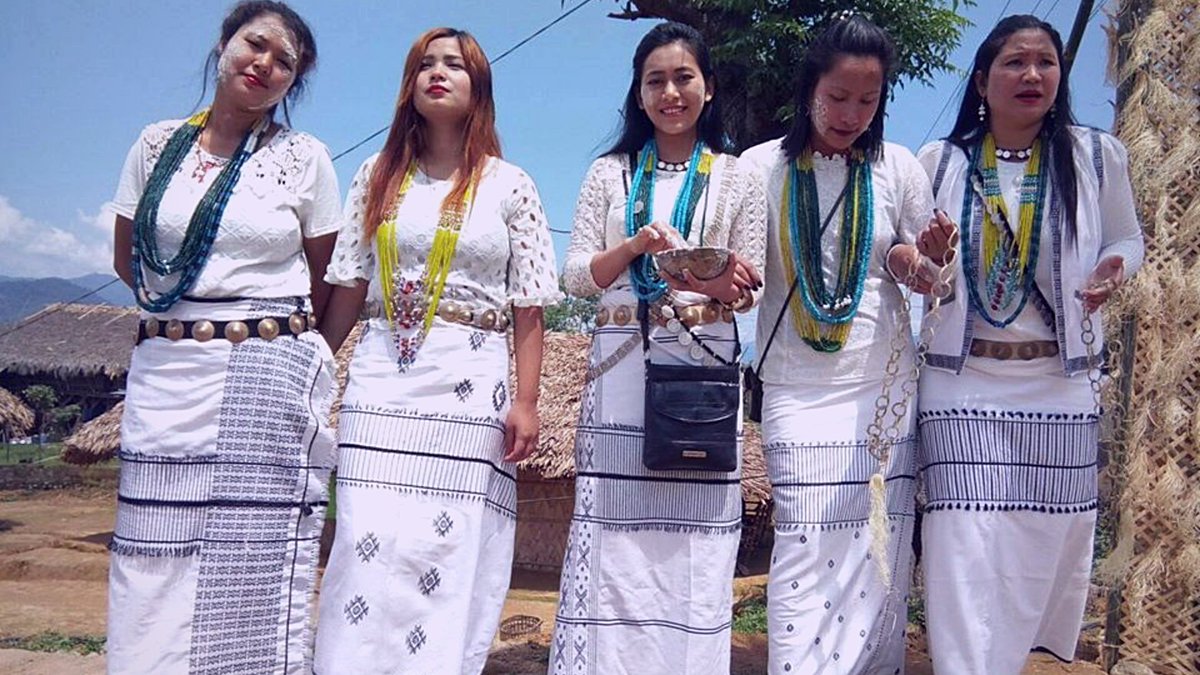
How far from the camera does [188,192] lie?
280 centimetres

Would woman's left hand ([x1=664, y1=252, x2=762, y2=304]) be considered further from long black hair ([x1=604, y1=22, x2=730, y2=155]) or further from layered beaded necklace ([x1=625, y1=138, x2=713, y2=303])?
long black hair ([x1=604, y1=22, x2=730, y2=155])

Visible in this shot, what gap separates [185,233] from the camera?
2.75 meters

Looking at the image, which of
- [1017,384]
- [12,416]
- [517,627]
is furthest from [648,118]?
[12,416]

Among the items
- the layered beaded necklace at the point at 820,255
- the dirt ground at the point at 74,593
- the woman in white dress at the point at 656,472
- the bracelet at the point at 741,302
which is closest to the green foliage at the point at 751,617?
the dirt ground at the point at 74,593

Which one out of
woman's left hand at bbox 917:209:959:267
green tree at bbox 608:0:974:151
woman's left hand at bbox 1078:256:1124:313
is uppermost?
green tree at bbox 608:0:974:151

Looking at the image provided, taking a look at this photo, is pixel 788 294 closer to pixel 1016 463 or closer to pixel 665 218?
pixel 665 218

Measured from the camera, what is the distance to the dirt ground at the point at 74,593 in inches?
178

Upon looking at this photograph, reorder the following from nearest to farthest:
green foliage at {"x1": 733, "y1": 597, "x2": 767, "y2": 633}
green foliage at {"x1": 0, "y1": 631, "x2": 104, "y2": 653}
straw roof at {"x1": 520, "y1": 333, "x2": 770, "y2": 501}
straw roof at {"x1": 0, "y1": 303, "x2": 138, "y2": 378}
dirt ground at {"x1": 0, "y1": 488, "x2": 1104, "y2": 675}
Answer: dirt ground at {"x1": 0, "y1": 488, "x2": 1104, "y2": 675} < green foliage at {"x1": 0, "y1": 631, "x2": 104, "y2": 653} < green foliage at {"x1": 733, "y1": 597, "x2": 767, "y2": 633} < straw roof at {"x1": 520, "y1": 333, "x2": 770, "y2": 501} < straw roof at {"x1": 0, "y1": 303, "x2": 138, "y2": 378}

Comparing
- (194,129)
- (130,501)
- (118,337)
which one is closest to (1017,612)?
(130,501)

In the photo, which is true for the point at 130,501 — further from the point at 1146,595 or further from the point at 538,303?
the point at 1146,595

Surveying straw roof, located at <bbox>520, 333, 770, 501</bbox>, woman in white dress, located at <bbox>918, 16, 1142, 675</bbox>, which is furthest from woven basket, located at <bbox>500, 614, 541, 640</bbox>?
woman in white dress, located at <bbox>918, 16, 1142, 675</bbox>

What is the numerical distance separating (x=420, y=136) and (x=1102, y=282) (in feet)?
A: 7.20

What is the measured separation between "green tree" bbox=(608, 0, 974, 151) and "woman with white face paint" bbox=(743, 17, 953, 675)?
6.51 meters

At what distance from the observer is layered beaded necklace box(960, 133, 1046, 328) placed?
293cm
